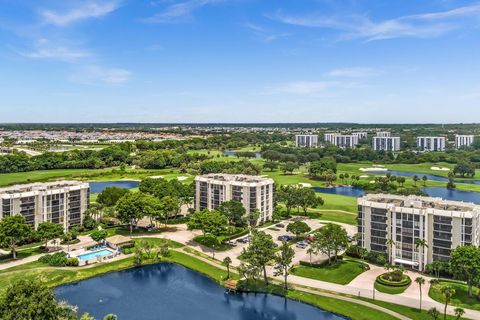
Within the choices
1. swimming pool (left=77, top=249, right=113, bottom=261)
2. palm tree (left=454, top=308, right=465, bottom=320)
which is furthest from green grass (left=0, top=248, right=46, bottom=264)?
palm tree (left=454, top=308, right=465, bottom=320)

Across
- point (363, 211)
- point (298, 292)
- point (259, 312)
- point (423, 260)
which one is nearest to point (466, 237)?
point (423, 260)

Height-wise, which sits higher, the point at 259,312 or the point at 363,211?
the point at 363,211

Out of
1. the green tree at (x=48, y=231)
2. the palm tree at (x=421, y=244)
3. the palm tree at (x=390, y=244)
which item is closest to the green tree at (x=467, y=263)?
the palm tree at (x=421, y=244)

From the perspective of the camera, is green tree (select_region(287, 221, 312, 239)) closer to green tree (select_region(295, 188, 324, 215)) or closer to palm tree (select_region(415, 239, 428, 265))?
green tree (select_region(295, 188, 324, 215))

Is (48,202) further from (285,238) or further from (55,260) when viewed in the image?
(285,238)

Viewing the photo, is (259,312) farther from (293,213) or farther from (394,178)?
(394,178)

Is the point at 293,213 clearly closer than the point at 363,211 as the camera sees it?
No

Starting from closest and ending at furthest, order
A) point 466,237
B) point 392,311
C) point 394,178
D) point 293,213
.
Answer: point 392,311 < point 466,237 < point 293,213 < point 394,178

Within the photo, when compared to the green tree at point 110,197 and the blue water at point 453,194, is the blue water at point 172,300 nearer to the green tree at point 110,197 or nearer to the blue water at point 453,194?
the green tree at point 110,197

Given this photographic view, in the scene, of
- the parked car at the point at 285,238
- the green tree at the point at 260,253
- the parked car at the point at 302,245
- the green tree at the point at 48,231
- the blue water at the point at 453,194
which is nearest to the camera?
the green tree at the point at 260,253
